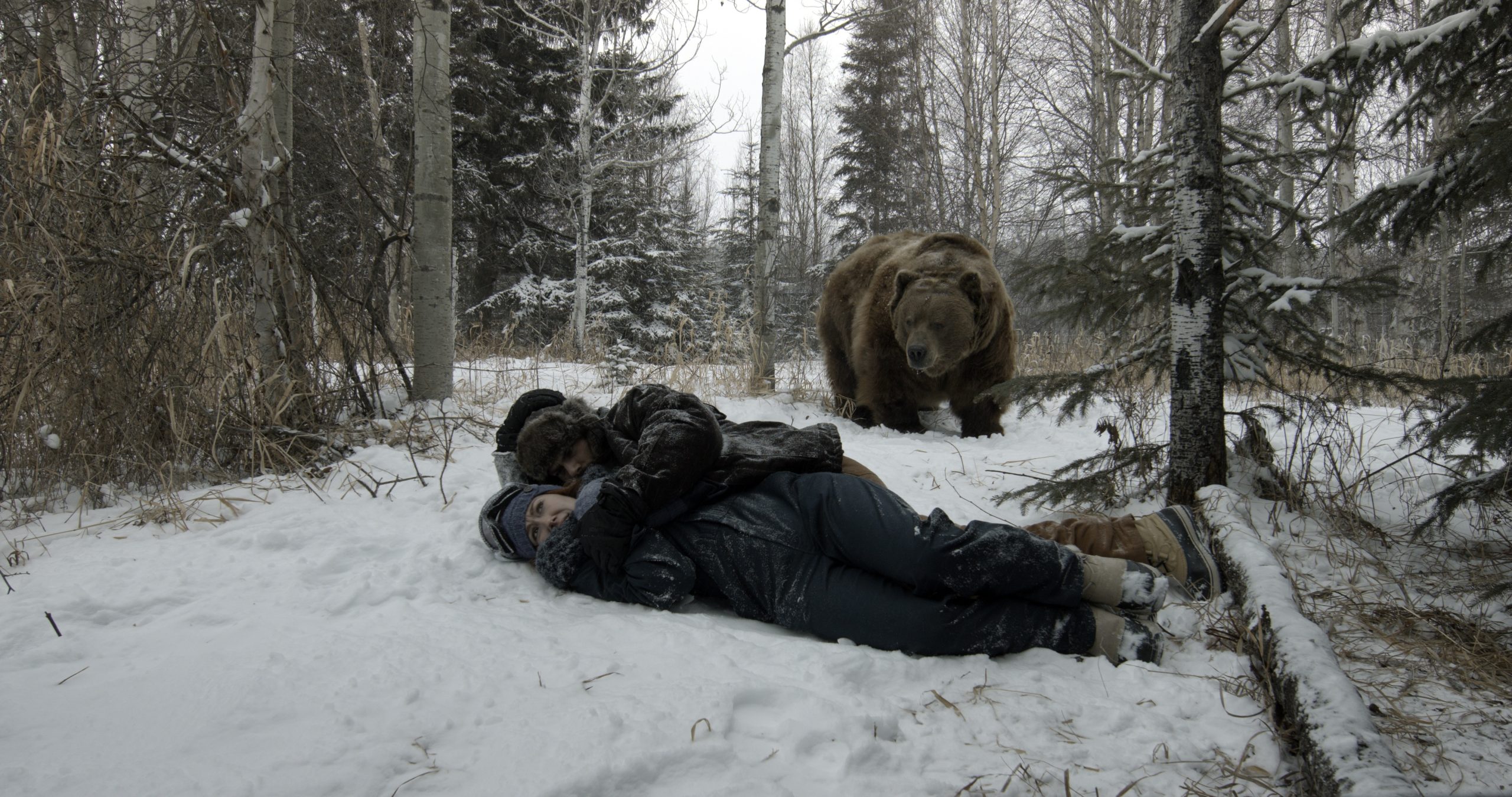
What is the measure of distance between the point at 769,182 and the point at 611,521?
19.6 ft

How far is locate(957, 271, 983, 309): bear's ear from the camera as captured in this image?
16.2 ft

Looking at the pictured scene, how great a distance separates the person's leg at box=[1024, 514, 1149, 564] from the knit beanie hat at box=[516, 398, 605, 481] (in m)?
1.78

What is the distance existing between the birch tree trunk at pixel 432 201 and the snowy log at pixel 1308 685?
4.69 m

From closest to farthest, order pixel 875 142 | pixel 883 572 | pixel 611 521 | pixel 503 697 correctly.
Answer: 1. pixel 503 697
2. pixel 883 572
3. pixel 611 521
4. pixel 875 142

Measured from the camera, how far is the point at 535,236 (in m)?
16.0

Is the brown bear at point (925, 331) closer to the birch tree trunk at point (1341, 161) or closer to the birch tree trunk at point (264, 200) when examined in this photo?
the birch tree trunk at point (1341, 161)

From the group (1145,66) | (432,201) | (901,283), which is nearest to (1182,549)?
(1145,66)

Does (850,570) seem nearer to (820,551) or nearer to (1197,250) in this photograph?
(820,551)

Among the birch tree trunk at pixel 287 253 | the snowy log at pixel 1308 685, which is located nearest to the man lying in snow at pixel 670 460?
the snowy log at pixel 1308 685

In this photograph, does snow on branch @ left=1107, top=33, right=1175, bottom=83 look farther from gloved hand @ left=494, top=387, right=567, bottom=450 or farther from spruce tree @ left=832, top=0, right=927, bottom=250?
spruce tree @ left=832, top=0, right=927, bottom=250

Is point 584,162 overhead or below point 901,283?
overhead

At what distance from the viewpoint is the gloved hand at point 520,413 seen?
2912 mm

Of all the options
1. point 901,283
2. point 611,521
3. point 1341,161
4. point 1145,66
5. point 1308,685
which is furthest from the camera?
point 901,283

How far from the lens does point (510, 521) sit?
2541mm
